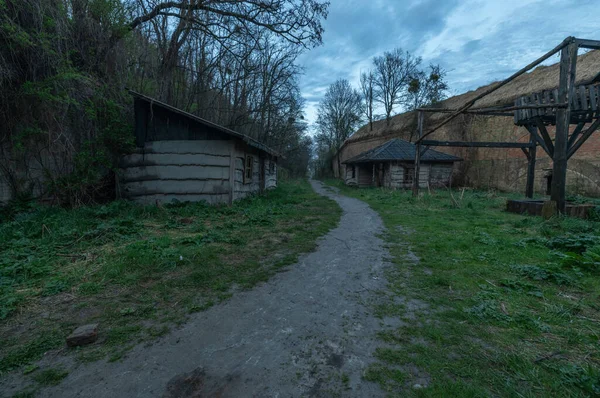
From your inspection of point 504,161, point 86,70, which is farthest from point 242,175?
point 504,161

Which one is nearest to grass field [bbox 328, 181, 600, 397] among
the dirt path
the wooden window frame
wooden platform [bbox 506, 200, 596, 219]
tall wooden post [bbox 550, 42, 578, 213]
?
the dirt path

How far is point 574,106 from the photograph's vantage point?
23.5 ft

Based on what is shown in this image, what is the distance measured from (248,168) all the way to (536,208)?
10.8m

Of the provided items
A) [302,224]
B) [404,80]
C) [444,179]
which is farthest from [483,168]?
[302,224]

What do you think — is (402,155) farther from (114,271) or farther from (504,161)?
(114,271)

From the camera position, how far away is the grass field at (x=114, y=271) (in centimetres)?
268

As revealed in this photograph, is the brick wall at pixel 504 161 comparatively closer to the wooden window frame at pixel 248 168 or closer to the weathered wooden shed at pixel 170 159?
the wooden window frame at pixel 248 168

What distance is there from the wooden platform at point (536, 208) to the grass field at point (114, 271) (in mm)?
6277

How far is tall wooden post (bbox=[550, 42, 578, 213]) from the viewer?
6.82 metres

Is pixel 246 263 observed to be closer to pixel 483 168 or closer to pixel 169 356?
pixel 169 356

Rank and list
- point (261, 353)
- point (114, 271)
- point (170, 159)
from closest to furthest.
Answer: point (261, 353), point (114, 271), point (170, 159)

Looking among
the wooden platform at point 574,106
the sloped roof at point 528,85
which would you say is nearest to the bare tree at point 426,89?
the sloped roof at point 528,85

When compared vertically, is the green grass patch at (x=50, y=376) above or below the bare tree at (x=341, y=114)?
below

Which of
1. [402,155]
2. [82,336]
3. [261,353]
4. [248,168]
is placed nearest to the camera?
[261,353]
